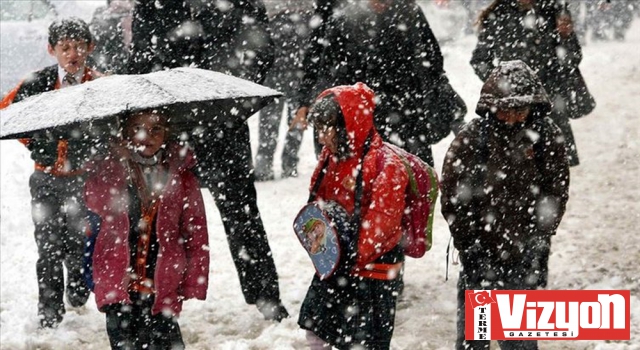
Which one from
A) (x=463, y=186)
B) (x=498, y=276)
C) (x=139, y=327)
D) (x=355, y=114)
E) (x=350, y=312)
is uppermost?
(x=355, y=114)

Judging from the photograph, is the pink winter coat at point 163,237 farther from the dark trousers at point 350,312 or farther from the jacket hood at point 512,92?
the jacket hood at point 512,92

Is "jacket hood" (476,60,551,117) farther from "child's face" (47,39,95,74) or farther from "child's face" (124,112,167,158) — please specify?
"child's face" (47,39,95,74)

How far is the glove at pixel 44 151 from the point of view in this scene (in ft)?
16.0

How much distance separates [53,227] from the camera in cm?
528

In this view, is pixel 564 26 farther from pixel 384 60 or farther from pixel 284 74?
pixel 284 74

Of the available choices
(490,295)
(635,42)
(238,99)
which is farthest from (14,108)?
(635,42)

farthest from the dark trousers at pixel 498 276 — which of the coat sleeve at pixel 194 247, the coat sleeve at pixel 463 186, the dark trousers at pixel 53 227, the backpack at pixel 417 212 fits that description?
the dark trousers at pixel 53 227

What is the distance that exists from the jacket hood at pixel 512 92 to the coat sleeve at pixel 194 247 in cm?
147

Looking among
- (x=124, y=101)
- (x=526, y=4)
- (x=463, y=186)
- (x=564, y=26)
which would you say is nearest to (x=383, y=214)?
(x=463, y=186)

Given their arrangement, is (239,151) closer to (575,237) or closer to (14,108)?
(14,108)

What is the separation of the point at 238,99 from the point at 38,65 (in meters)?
8.80

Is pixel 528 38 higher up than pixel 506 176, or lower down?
higher up

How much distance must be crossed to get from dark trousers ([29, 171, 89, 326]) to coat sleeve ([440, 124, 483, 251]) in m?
2.46

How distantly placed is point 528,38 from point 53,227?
356 centimetres
